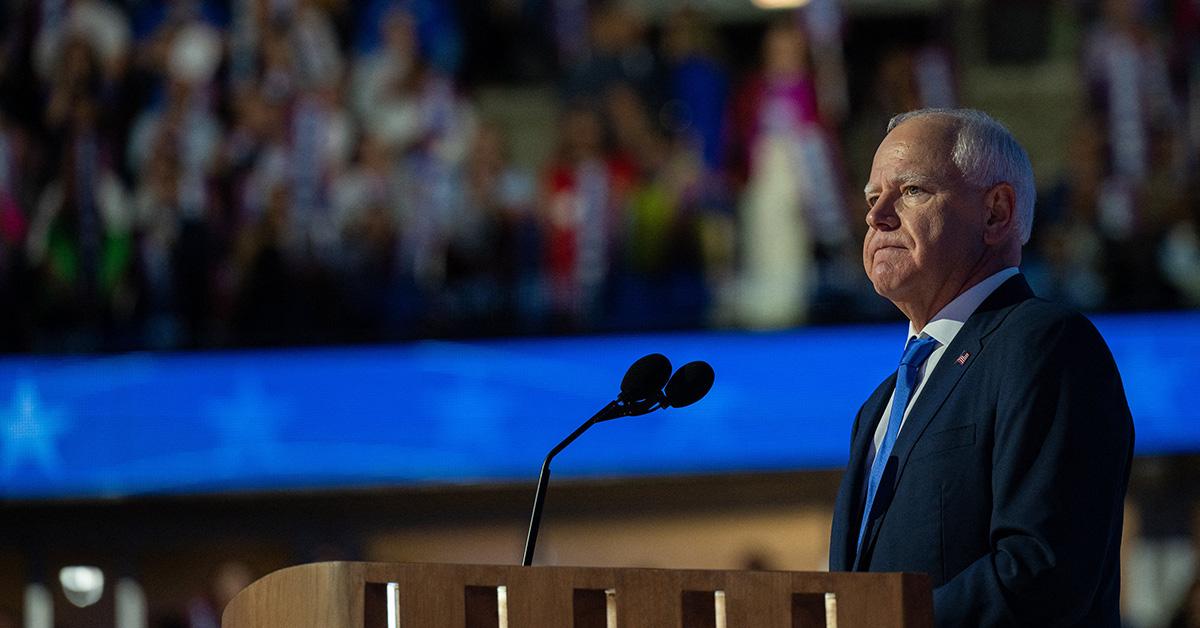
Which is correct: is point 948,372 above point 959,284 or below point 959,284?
below

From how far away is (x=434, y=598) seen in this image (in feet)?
5.86

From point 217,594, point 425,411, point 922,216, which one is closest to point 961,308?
point 922,216

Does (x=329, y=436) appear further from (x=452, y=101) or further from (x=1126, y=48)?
(x=1126, y=48)

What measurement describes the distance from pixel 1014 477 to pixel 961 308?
329 mm

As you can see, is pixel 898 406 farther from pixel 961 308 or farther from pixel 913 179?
pixel 913 179

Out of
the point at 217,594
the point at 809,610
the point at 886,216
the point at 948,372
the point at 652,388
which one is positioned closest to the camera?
the point at 809,610

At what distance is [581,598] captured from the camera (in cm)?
174

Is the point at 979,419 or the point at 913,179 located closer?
the point at 979,419

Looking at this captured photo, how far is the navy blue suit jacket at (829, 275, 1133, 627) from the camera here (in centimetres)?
176

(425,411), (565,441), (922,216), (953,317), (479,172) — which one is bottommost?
(565,441)

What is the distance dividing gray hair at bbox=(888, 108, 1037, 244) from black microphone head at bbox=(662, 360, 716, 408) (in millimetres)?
A: 408

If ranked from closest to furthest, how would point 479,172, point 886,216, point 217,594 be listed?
point 886,216 → point 217,594 → point 479,172

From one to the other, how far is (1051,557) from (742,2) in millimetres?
7176

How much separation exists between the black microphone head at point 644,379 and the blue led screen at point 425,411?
212 inches
